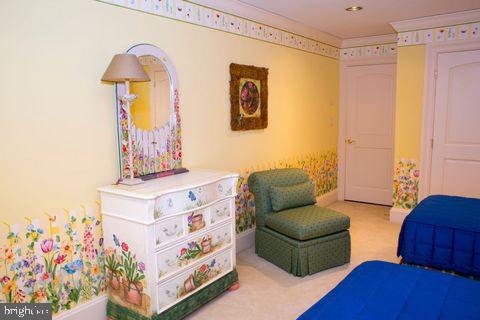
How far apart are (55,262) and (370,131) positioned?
4470 mm

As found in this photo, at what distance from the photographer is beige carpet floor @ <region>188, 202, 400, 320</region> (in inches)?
106

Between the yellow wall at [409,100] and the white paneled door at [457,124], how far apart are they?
19 cm

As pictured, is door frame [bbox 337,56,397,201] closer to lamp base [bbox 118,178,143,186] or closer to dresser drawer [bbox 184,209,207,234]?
dresser drawer [bbox 184,209,207,234]

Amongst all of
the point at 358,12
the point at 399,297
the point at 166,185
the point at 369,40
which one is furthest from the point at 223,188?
the point at 369,40

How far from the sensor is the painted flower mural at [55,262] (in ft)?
6.89

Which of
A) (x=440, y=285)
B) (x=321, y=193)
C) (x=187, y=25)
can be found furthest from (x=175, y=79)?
(x=321, y=193)

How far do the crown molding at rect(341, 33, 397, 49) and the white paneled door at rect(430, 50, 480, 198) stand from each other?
87 centimetres

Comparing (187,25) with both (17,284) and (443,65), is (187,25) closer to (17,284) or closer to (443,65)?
(17,284)

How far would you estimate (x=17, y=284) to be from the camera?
2.13 meters

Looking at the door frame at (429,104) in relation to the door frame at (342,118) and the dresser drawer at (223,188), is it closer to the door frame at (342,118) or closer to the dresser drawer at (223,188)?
the door frame at (342,118)

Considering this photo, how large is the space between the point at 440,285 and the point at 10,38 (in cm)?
253

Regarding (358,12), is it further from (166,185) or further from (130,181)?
(130,181)

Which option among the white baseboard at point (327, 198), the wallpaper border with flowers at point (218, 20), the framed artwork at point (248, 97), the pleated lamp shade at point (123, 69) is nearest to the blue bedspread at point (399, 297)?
the pleated lamp shade at point (123, 69)

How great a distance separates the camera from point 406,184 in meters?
4.71
